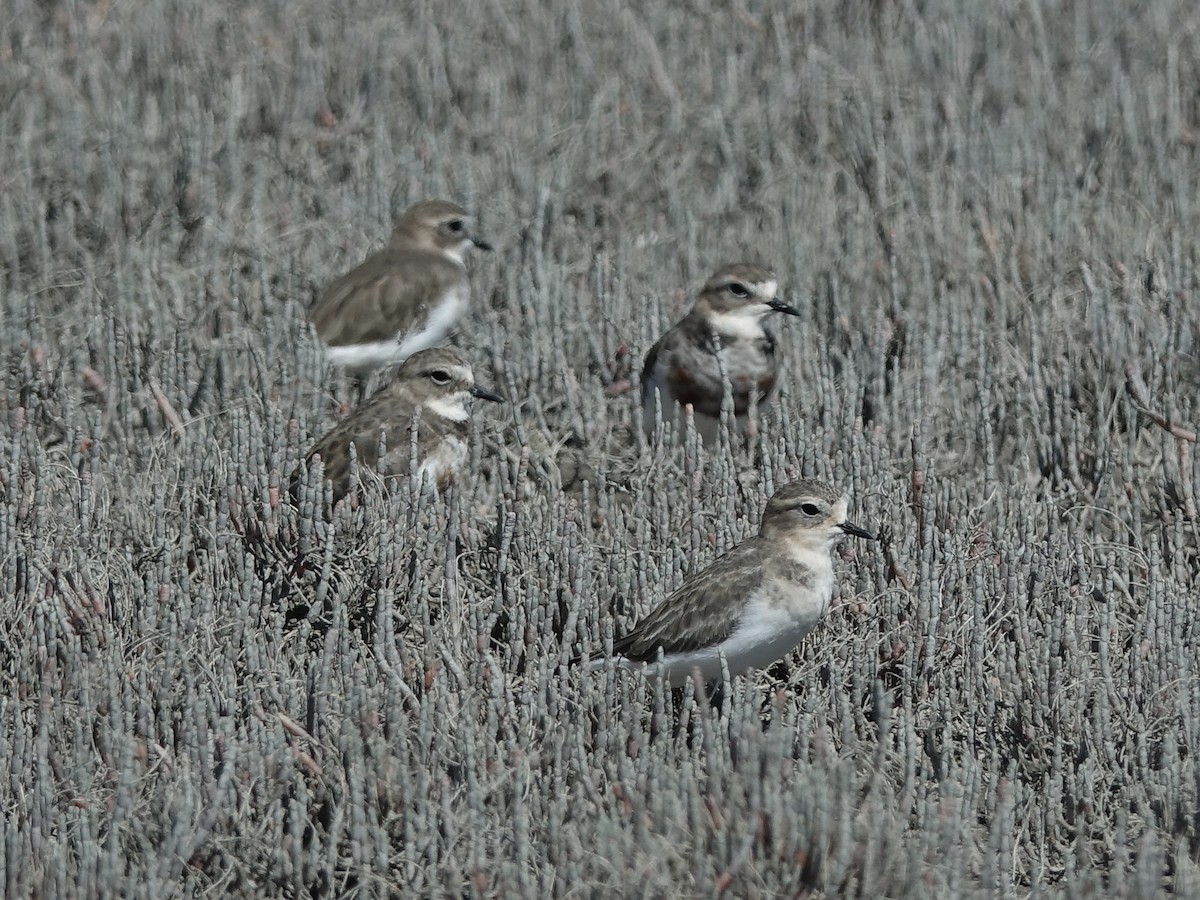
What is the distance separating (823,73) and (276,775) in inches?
260

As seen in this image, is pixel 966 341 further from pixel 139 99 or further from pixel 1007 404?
pixel 139 99

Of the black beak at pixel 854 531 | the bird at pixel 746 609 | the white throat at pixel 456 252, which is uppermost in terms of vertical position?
the white throat at pixel 456 252

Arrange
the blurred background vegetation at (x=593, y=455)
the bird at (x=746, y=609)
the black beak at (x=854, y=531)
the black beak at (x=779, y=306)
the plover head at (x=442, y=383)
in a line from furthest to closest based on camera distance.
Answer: the black beak at (x=779, y=306) → the plover head at (x=442, y=383) → the black beak at (x=854, y=531) → the bird at (x=746, y=609) → the blurred background vegetation at (x=593, y=455)

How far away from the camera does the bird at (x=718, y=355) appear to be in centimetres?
667

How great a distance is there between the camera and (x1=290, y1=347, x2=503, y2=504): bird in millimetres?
5887

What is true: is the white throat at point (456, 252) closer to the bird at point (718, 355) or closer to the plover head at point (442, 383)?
the bird at point (718, 355)

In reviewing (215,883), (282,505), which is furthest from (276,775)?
(282,505)

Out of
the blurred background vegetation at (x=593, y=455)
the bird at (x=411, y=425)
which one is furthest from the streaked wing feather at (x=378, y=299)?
the bird at (x=411, y=425)

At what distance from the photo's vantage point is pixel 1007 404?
659 centimetres

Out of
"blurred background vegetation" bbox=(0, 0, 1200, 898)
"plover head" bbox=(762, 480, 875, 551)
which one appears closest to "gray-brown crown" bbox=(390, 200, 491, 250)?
"blurred background vegetation" bbox=(0, 0, 1200, 898)

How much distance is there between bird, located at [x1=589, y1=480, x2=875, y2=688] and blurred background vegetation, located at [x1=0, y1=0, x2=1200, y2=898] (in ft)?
0.47

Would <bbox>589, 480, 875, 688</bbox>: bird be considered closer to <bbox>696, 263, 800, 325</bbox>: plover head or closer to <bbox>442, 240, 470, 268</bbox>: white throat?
<bbox>696, 263, 800, 325</bbox>: plover head

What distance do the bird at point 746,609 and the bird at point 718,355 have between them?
59.8 inches

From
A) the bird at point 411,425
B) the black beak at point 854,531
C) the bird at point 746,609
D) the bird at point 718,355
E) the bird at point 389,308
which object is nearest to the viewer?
the bird at point 746,609
